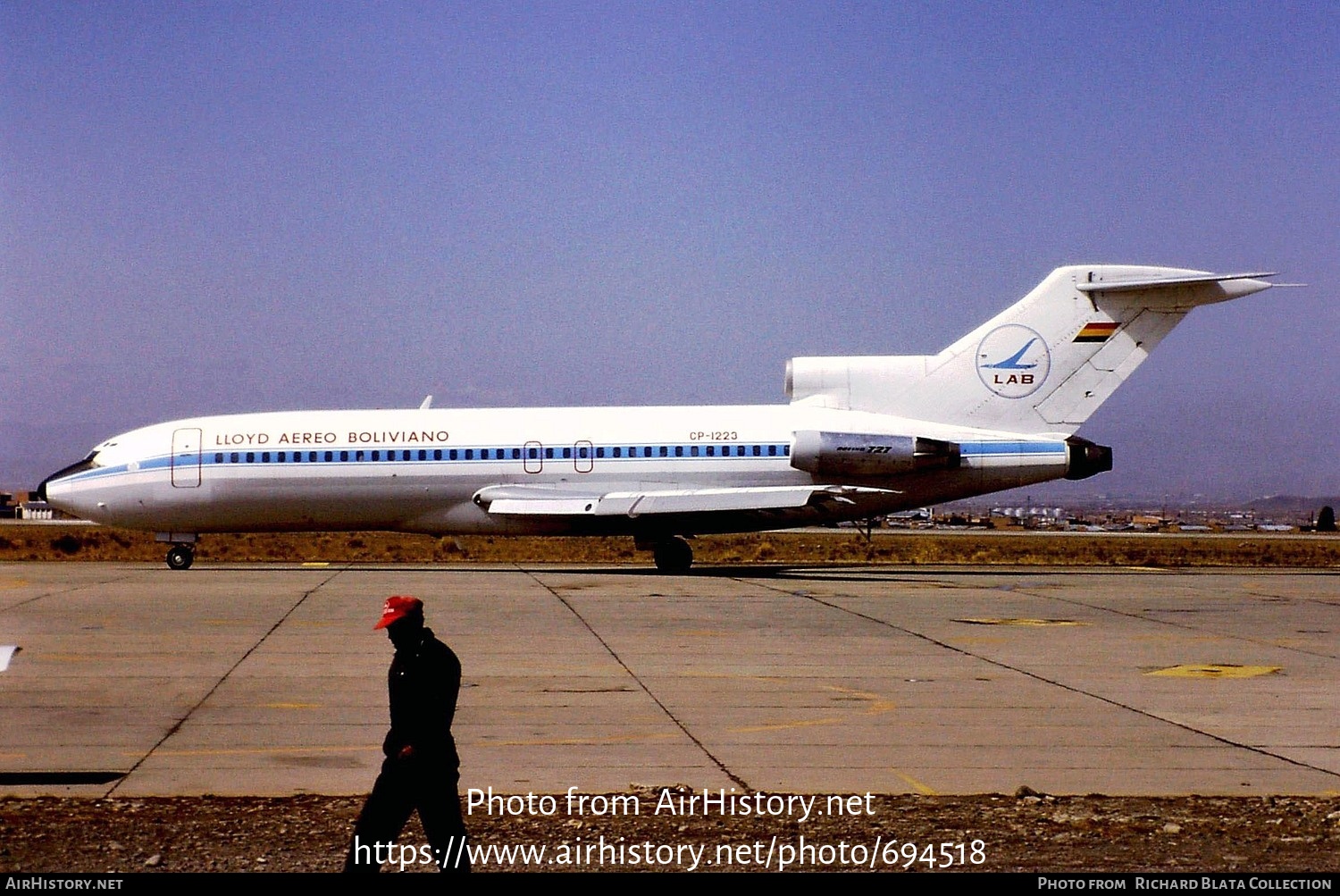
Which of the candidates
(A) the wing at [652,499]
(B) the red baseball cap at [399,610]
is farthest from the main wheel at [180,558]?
(B) the red baseball cap at [399,610]

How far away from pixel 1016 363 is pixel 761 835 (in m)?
24.1

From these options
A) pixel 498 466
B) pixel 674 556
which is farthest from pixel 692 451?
pixel 498 466

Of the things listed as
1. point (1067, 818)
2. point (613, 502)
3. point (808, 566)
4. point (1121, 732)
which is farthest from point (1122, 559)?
point (1067, 818)

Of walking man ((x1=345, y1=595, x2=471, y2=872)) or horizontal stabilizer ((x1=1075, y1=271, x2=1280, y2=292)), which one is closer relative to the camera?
walking man ((x1=345, y1=595, x2=471, y2=872))

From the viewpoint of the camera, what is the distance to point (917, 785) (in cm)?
929

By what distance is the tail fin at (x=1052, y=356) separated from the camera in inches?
1208

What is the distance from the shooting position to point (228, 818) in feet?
26.8

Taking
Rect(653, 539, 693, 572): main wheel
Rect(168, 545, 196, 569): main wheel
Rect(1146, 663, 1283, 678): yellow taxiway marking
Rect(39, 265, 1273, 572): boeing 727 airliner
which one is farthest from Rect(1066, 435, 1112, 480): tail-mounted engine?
Rect(168, 545, 196, 569): main wheel

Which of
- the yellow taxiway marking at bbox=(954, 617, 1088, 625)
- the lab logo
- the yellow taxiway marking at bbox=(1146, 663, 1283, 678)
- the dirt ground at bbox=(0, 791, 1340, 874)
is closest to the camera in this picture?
the dirt ground at bbox=(0, 791, 1340, 874)

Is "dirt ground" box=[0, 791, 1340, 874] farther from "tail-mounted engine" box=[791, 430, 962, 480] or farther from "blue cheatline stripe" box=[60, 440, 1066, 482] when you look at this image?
"blue cheatline stripe" box=[60, 440, 1066, 482]

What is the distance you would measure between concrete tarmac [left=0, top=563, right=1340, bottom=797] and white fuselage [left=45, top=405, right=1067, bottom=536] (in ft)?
20.8

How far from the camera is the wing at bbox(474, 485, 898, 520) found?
1139 inches

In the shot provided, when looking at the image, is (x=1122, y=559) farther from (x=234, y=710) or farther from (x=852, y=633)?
(x=234, y=710)

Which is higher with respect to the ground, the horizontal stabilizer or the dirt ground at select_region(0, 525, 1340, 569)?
the horizontal stabilizer
